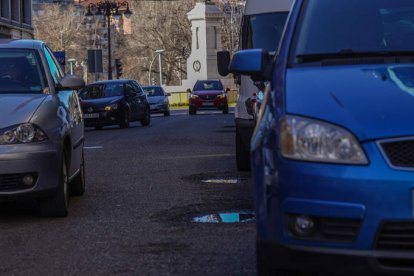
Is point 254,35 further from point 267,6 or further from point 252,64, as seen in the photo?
point 252,64

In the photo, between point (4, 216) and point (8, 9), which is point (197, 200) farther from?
point (8, 9)

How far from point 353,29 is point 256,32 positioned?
23.8 feet

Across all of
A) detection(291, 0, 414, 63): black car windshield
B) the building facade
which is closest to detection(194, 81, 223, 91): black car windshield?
the building facade

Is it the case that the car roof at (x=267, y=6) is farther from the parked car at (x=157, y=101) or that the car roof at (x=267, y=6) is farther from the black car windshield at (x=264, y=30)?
the parked car at (x=157, y=101)

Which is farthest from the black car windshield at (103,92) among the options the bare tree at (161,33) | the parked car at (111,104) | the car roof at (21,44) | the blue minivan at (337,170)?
the bare tree at (161,33)

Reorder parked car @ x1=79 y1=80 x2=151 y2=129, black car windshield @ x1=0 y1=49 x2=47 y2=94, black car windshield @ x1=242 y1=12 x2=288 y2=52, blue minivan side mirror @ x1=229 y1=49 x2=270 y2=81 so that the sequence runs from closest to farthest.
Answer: blue minivan side mirror @ x1=229 y1=49 x2=270 y2=81 → black car windshield @ x1=0 y1=49 x2=47 y2=94 → black car windshield @ x1=242 y1=12 x2=288 y2=52 → parked car @ x1=79 y1=80 x2=151 y2=129

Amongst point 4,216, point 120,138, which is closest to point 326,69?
point 4,216

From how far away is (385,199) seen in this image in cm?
388

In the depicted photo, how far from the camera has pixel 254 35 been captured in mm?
12320

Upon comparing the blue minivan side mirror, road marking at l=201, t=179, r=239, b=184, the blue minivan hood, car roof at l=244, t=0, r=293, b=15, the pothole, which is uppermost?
car roof at l=244, t=0, r=293, b=15

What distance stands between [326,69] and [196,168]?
26.6 ft

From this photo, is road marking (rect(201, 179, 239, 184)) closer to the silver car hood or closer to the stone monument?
the silver car hood

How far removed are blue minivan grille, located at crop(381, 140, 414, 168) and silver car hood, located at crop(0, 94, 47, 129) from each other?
13.7ft

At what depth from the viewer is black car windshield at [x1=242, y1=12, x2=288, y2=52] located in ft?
40.0
